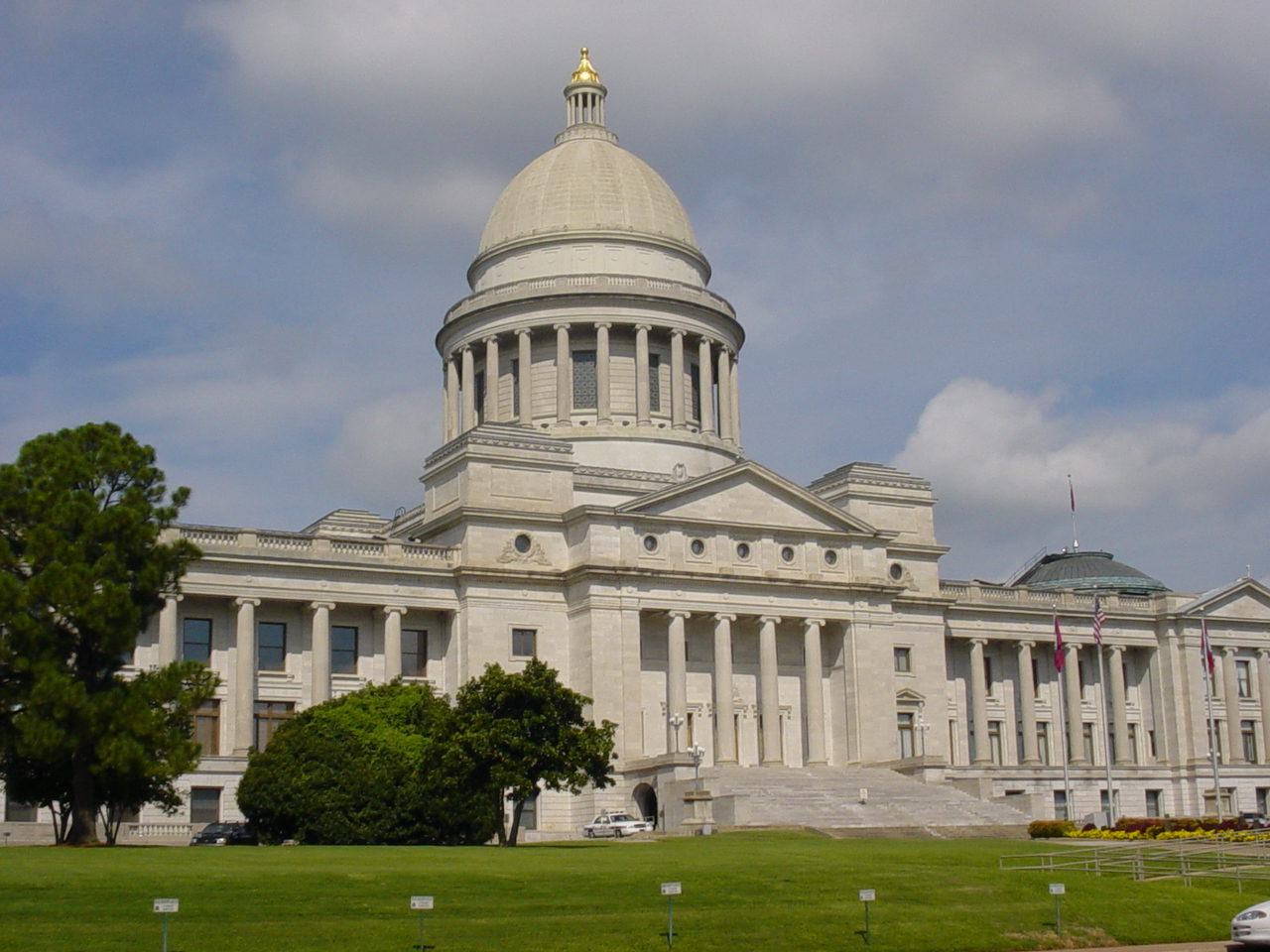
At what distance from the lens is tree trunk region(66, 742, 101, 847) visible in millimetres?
45531

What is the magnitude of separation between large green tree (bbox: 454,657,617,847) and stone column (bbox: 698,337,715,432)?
40773 millimetres

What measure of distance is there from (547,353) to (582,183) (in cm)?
1087

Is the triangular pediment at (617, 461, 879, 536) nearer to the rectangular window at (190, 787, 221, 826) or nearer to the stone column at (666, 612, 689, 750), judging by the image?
the stone column at (666, 612, 689, 750)

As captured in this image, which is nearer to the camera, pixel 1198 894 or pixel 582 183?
pixel 1198 894

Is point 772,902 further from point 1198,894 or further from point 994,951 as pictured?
point 1198,894

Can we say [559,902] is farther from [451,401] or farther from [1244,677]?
[1244,677]

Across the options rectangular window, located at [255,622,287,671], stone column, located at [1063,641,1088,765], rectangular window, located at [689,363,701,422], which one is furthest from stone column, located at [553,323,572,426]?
stone column, located at [1063,641,1088,765]

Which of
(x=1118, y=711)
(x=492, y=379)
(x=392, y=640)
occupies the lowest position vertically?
(x=1118, y=711)

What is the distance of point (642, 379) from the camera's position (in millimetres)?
89188

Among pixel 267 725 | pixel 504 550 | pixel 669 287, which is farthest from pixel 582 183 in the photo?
pixel 267 725

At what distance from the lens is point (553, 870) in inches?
1496

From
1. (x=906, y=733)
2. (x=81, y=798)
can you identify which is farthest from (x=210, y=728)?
(x=906, y=733)

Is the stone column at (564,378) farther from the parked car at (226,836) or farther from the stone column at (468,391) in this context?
the parked car at (226,836)

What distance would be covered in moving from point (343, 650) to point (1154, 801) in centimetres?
4861
